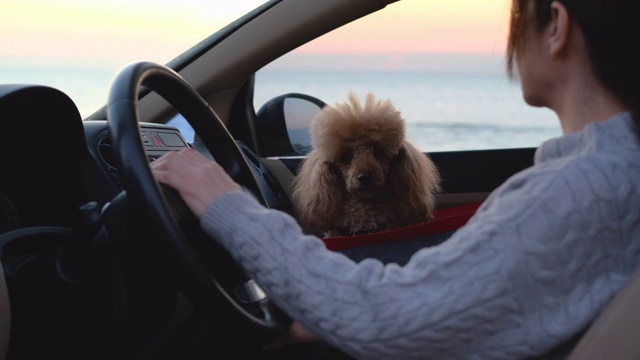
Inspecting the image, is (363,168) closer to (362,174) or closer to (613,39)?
(362,174)

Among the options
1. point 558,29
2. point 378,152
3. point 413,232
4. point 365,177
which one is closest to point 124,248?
point 558,29

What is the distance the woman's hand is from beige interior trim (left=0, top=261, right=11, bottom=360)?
0.32 meters

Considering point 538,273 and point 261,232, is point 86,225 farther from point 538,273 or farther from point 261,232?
point 538,273

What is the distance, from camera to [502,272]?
0.87 m

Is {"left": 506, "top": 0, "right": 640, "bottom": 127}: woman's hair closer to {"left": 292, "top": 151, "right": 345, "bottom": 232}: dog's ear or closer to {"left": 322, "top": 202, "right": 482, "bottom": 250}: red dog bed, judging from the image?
{"left": 322, "top": 202, "right": 482, "bottom": 250}: red dog bed

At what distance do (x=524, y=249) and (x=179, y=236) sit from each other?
16.3 inches

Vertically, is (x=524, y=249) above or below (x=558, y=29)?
below

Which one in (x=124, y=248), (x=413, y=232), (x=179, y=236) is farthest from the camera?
(x=413, y=232)

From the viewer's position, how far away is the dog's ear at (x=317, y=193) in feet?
8.84

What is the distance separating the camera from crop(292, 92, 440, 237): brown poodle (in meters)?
2.82

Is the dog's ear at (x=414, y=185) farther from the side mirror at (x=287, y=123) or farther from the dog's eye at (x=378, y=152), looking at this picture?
the side mirror at (x=287, y=123)

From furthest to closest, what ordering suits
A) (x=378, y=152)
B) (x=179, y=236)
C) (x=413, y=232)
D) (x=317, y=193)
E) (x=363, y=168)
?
1. (x=378, y=152)
2. (x=363, y=168)
3. (x=317, y=193)
4. (x=413, y=232)
5. (x=179, y=236)

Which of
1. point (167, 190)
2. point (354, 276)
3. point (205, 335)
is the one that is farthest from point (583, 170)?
point (205, 335)

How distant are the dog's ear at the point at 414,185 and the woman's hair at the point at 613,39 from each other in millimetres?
1860
